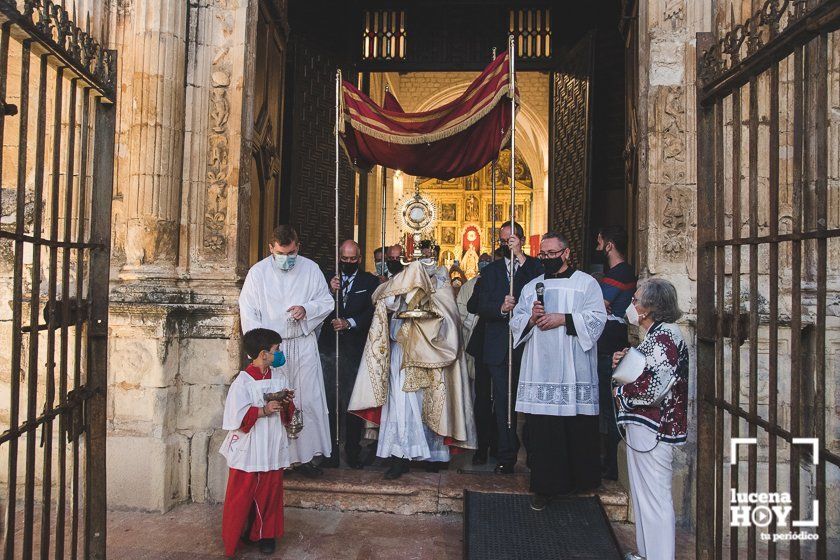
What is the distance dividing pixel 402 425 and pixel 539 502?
1163mm

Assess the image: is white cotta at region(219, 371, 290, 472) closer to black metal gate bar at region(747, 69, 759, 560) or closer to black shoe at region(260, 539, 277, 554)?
black shoe at region(260, 539, 277, 554)

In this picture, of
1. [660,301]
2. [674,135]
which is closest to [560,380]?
[660,301]

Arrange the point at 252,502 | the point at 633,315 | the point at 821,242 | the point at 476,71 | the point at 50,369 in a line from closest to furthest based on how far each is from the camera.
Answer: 1. the point at 821,242
2. the point at 50,369
3. the point at 633,315
4. the point at 252,502
5. the point at 476,71

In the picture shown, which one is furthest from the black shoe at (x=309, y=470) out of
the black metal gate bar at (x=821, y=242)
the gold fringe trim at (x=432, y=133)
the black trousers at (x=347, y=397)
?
the black metal gate bar at (x=821, y=242)

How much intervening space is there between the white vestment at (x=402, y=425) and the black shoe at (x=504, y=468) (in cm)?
42

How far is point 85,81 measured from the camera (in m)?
2.67

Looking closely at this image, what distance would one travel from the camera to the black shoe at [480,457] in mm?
5312

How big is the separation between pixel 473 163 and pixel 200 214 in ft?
7.58

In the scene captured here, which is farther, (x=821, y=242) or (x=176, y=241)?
(x=176, y=241)

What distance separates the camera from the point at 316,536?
4227 mm

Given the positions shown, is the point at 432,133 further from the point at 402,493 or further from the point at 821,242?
the point at 821,242

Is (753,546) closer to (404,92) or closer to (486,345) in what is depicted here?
(486,345)

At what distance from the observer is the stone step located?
464 cm

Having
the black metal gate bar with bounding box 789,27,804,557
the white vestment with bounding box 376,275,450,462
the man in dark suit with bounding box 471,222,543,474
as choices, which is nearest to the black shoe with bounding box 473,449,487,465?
the man in dark suit with bounding box 471,222,543,474
